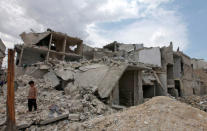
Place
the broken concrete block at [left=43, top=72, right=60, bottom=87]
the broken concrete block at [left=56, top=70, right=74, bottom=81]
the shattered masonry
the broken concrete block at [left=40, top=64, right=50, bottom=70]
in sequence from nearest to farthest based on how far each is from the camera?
the shattered masonry, the broken concrete block at [left=56, top=70, right=74, bottom=81], the broken concrete block at [left=43, top=72, right=60, bottom=87], the broken concrete block at [left=40, top=64, right=50, bottom=70]

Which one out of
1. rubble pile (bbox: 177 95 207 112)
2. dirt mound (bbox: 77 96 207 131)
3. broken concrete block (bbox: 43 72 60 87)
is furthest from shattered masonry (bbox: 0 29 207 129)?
rubble pile (bbox: 177 95 207 112)

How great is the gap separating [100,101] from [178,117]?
3.27 metres

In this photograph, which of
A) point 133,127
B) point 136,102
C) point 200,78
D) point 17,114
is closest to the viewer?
point 133,127

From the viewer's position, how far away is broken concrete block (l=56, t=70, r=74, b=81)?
25.7 feet

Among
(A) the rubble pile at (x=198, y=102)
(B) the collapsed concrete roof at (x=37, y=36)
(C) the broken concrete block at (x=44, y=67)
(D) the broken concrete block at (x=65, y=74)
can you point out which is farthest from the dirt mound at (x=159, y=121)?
(B) the collapsed concrete roof at (x=37, y=36)

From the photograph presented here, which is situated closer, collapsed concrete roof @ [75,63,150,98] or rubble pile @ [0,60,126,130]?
rubble pile @ [0,60,126,130]

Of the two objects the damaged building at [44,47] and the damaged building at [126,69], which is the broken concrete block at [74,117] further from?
the damaged building at [44,47]

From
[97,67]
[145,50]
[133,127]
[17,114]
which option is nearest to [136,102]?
[97,67]

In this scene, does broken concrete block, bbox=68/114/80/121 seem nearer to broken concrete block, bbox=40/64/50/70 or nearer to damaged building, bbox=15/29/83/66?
broken concrete block, bbox=40/64/50/70

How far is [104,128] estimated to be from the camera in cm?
340

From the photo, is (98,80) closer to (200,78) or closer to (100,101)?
Result: (100,101)

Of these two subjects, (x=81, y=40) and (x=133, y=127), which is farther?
(x=81, y=40)

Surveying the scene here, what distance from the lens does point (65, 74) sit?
802cm

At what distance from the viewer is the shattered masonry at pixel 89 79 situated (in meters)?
5.16
